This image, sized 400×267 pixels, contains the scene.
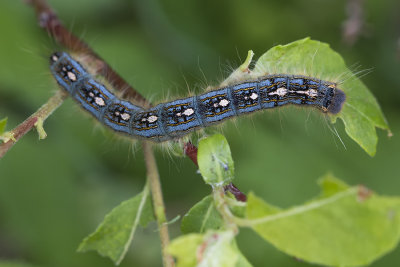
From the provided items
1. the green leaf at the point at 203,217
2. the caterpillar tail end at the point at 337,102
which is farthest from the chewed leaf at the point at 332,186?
the caterpillar tail end at the point at 337,102

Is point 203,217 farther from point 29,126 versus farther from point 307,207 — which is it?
point 29,126

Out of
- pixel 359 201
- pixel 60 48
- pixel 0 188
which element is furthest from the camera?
pixel 0 188

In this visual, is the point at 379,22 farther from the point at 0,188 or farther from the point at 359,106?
the point at 0,188

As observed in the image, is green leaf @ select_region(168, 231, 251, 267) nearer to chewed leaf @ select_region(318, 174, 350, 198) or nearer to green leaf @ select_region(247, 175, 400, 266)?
green leaf @ select_region(247, 175, 400, 266)

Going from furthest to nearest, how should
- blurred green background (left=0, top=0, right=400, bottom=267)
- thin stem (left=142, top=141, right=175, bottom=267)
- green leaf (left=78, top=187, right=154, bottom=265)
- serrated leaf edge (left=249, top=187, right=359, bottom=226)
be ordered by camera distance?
1. blurred green background (left=0, top=0, right=400, bottom=267)
2. green leaf (left=78, top=187, right=154, bottom=265)
3. thin stem (left=142, top=141, right=175, bottom=267)
4. serrated leaf edge (left=249, top=187, right=359, bottom=226)

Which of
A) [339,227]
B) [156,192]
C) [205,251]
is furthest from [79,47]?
[339,227]

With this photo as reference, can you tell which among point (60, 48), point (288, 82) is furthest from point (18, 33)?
point (288, 82)

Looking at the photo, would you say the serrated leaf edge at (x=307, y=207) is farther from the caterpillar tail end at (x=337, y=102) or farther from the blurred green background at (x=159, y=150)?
the blurred green background at (x=159, y=150)

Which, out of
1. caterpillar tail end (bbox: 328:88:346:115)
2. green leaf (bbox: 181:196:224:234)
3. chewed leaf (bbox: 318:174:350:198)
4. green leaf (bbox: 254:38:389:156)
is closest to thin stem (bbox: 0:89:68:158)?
green leaf (bbox: 181:196:224:234)
